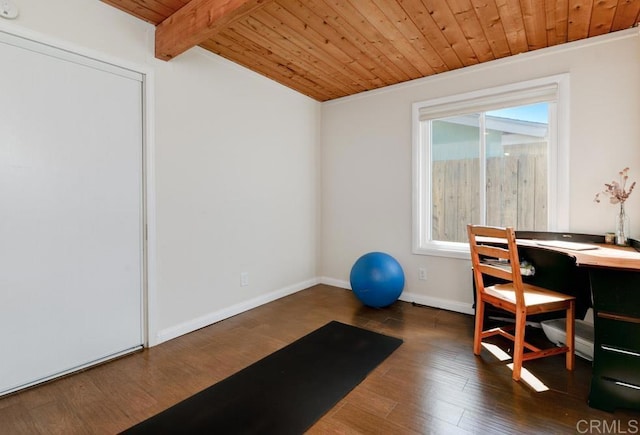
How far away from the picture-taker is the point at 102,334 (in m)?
2.18

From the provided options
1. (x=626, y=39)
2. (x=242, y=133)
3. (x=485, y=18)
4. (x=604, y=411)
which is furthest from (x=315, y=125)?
(x=604, y=411)

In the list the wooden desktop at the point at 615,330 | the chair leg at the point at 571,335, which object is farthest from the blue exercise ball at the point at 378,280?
the wooden desktop at the point at 615,330

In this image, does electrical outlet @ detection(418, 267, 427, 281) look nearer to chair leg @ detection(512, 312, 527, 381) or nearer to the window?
the window

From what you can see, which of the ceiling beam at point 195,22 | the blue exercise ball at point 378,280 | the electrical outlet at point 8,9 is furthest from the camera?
the blue exercise ball at point 378,280

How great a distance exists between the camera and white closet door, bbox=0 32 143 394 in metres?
1.81

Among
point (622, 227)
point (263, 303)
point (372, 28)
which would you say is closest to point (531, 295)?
point (622, 227)

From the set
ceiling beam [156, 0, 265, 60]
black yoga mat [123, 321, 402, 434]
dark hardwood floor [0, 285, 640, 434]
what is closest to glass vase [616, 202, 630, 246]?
dark hardwood floor [0, 285, 640, 434]

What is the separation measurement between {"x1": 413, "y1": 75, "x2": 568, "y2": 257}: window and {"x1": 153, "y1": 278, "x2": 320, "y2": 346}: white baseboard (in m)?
1.60

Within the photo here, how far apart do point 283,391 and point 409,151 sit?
8.91ft

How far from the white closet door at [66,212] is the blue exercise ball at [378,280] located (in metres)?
2.00

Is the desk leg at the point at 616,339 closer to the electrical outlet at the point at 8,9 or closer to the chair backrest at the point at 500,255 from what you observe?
the chair backrest at the point at 500,255

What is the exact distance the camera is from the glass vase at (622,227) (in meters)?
2.31

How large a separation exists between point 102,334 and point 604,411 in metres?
3.14

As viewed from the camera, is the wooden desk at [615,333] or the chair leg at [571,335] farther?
the chair leg at [571,335]
